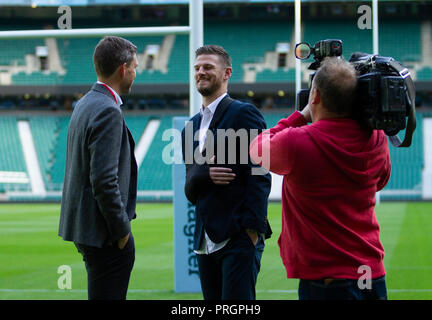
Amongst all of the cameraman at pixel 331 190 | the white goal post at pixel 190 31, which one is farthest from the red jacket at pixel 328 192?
the white goal post at pixel 190 31

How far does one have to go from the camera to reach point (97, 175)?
2.31 meters

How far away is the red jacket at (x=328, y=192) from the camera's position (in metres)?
1.95

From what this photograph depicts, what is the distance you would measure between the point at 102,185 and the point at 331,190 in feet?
2.94

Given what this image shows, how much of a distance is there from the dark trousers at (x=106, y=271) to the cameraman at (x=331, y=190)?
746mm

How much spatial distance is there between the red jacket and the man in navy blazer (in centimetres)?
56

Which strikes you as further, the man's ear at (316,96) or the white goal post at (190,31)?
the white goal post at (190,31)

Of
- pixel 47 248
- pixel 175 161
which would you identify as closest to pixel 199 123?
pixel 175 161

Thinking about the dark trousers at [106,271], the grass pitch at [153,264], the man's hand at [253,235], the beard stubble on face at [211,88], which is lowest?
the grass pitch at [153,264]

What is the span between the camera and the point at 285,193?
206 cm

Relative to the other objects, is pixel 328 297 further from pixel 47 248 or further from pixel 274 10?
pixel 274 10

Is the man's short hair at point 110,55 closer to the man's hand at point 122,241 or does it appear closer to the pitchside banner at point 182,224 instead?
the man's hand at point 122,241

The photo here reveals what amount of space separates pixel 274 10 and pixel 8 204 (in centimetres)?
1475

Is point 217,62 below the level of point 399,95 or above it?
above
